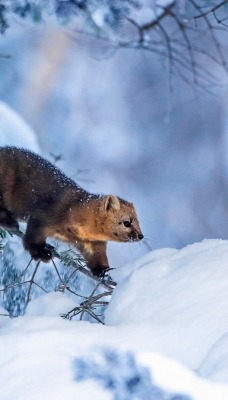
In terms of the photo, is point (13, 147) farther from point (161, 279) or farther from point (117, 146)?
point (161, 279)

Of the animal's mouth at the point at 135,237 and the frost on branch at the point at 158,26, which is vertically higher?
the frost on branch at the point at 158,26

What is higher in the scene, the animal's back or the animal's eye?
the animal's back

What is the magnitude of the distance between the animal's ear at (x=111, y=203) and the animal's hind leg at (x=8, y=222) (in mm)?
274

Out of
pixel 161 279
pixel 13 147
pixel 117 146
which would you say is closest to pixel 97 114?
pixel 117 146

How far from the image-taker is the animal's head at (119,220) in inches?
84.9

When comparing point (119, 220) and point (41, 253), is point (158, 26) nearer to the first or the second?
point (119, 220)

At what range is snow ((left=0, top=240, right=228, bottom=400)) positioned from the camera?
1180 mm

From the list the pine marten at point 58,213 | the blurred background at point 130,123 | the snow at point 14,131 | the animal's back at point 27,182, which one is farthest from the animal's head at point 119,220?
the snow at point 14,131

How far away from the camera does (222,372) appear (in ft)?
3.88

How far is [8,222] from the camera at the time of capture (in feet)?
7.52

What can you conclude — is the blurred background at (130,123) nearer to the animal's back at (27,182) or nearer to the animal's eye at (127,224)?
the animal's back at (27,182)

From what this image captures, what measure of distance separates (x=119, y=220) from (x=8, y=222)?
1.11ft

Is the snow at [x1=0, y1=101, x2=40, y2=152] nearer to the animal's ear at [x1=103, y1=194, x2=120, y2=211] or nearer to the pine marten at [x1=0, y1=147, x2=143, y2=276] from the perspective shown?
the pine marten at [x1=0, y1=147, x2=143, y2=276]

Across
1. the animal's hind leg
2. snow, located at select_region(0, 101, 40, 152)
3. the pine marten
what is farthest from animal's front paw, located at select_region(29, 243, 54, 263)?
snow, located at select_region(0, 101, 40, 152)
